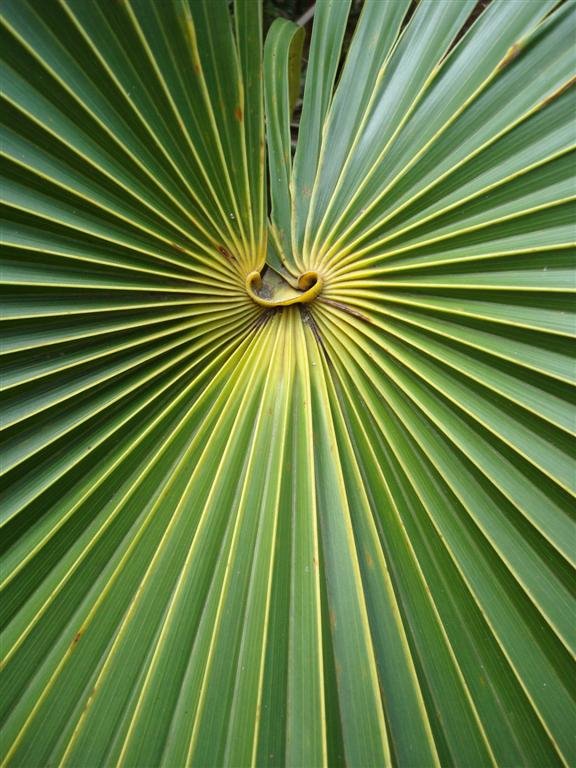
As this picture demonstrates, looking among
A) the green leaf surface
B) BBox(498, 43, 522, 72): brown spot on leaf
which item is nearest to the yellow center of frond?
the green leaf surface

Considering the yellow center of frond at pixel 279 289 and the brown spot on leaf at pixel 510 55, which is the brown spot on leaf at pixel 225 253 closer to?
the yellow center of frond at pixel 279 289

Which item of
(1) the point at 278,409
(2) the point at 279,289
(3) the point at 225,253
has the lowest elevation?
(1) the point at 278,409

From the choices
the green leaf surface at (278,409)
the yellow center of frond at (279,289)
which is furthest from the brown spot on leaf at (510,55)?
the yellow center of frond at (279,289)

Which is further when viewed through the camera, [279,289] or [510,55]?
[279,289]

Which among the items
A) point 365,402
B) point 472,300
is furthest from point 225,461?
point 472,300

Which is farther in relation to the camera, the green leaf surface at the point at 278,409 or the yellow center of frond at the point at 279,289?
the yellow center of frond at the point at 279,289

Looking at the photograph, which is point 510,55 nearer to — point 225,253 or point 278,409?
point 225,253

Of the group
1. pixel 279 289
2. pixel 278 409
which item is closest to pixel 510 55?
pixel 279 289

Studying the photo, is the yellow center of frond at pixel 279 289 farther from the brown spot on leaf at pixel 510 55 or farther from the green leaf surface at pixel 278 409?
the brown spot on leaf at pixel 510 55

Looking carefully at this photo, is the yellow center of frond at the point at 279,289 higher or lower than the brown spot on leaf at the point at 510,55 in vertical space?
lower

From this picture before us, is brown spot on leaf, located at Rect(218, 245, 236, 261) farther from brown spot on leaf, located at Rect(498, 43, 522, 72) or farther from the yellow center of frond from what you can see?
brown spot on leaf, located at Rect(498, 43, 522, 72)

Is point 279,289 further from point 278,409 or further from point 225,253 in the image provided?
point 278,409

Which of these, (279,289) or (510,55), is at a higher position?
(510,55)
